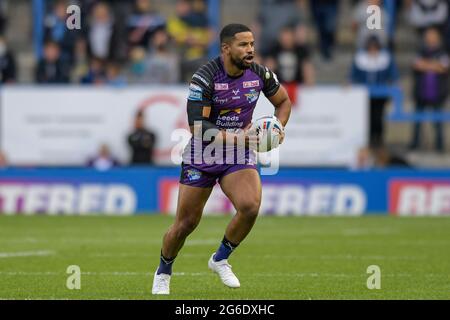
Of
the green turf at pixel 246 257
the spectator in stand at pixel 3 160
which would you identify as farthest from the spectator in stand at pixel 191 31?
the green turf at pixel 246 257

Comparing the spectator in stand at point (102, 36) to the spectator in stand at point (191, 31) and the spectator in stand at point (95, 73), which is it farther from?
the spectator in stand at point (191, 31)

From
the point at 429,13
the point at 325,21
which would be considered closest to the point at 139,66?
the point at 325,21

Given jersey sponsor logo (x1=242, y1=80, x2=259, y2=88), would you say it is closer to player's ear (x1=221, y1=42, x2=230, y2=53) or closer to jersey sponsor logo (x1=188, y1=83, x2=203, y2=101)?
player's ear (x1=221, y1=42, x2=230, y2=53)

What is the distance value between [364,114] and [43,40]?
694 cm

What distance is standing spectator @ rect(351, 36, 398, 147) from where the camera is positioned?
2380 cm

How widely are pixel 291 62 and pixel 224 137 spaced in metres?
12.8

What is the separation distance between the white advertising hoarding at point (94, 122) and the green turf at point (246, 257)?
2.12 metres

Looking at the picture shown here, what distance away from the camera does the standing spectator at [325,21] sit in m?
25.7

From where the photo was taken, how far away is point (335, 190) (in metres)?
22.7

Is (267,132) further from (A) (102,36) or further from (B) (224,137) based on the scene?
(A) (102,36)

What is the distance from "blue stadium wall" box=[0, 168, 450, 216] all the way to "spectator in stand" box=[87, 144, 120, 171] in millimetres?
663

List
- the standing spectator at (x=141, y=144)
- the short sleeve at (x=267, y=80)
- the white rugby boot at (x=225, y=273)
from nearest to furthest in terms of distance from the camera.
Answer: the short sleeve at (x=267, y=80), the white rugby boot at (x=225, y=273), the standing spectator at (x=141, y=144)

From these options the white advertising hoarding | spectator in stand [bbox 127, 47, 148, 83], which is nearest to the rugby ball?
the white advertising hoarding
